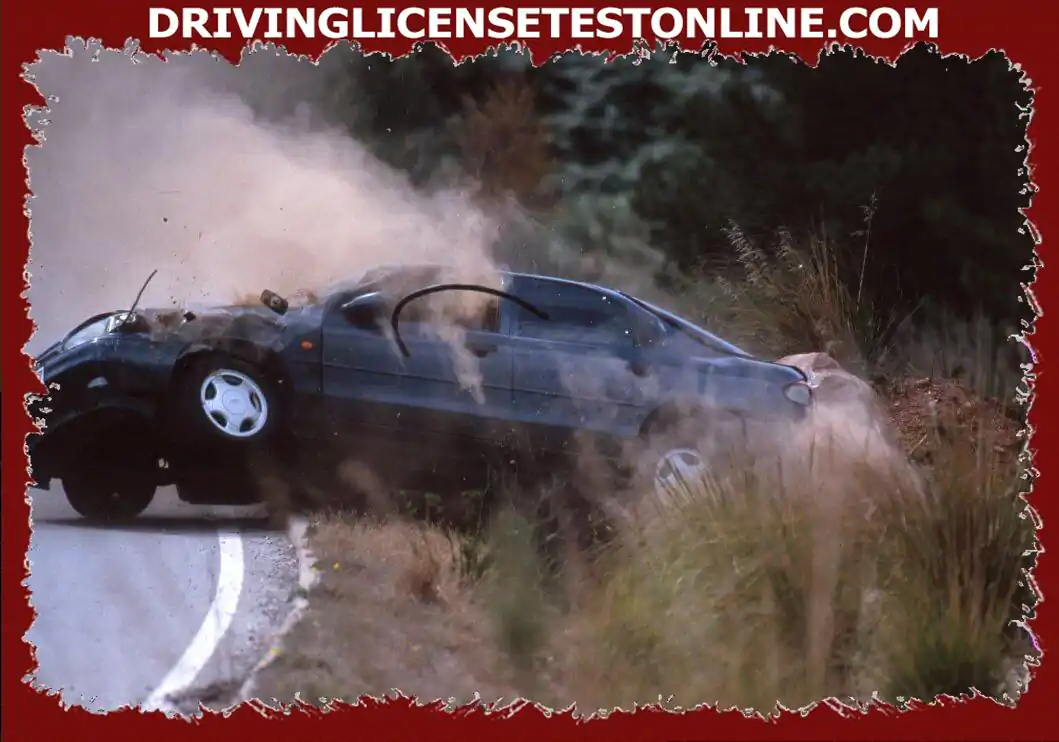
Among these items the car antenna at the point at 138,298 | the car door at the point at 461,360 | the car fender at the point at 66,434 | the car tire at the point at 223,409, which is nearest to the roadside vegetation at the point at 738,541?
the car door at the point at 461,360

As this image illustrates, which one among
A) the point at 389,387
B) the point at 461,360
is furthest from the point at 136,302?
the point at 461,360

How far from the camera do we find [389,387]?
6477mm

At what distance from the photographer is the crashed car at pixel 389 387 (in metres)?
6.42

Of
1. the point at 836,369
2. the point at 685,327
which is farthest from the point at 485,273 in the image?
the point at 836,369

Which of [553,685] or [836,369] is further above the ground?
[836,369]

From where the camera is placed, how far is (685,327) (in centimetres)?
650

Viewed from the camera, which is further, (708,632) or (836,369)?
(836,369)

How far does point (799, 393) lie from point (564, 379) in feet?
3.55

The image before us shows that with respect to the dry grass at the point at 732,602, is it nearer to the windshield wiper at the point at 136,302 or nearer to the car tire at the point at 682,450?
the car tire at the point at 682,450

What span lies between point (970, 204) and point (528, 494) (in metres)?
2.45

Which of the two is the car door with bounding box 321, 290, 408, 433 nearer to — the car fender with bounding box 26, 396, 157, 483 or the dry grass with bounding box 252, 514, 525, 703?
the dry grass with bounding box 252, 514, 525, 703

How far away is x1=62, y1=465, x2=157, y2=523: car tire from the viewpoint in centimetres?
650

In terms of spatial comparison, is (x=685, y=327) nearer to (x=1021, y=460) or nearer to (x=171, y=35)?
(x=1021, y=460)

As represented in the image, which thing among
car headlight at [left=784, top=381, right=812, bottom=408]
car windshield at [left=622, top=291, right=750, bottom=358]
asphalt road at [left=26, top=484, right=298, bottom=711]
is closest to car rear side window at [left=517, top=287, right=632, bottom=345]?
car windshield at [left=622, top=291, right=750, bottom=358]
